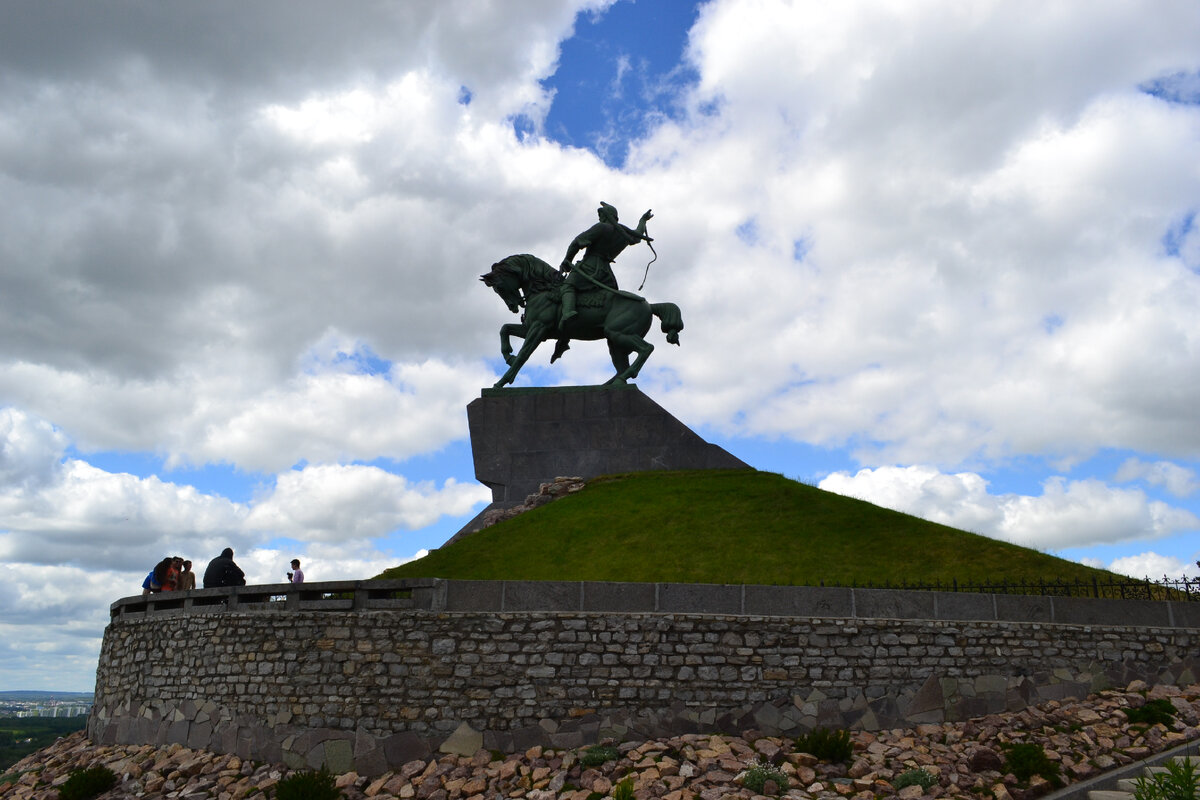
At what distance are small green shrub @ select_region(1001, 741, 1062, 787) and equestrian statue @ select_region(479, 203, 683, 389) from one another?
48.0ft

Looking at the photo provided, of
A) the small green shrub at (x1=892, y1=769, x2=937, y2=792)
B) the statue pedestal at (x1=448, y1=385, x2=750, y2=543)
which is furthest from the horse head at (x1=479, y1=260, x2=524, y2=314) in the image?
the small green shrub at (x1=892, y1=769, x2=937, y2=792)

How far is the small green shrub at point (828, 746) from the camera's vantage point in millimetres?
12070

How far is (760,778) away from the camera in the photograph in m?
11.3

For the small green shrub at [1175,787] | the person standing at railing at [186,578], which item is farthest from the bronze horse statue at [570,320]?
the small green shrub at [1175,787]

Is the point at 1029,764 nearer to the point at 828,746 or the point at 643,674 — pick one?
the point at 828,746

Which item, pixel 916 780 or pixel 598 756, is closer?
pixel 916 780

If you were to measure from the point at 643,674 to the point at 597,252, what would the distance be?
47.2ft

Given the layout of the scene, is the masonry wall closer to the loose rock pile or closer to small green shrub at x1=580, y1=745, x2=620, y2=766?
small green shrub at x1=580, y1=745, x2=620, y2=766

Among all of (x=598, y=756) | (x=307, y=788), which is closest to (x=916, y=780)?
(x=598, y=756)

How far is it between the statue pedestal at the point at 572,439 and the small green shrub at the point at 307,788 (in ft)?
35.4

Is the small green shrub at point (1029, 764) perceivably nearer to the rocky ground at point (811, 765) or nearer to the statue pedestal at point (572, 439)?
the rocky ground at point (811, 765)

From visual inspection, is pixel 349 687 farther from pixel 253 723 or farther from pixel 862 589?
pixel 862 589

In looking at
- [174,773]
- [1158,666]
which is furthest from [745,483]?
[174,773]

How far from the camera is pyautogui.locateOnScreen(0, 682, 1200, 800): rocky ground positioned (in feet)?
37.1
